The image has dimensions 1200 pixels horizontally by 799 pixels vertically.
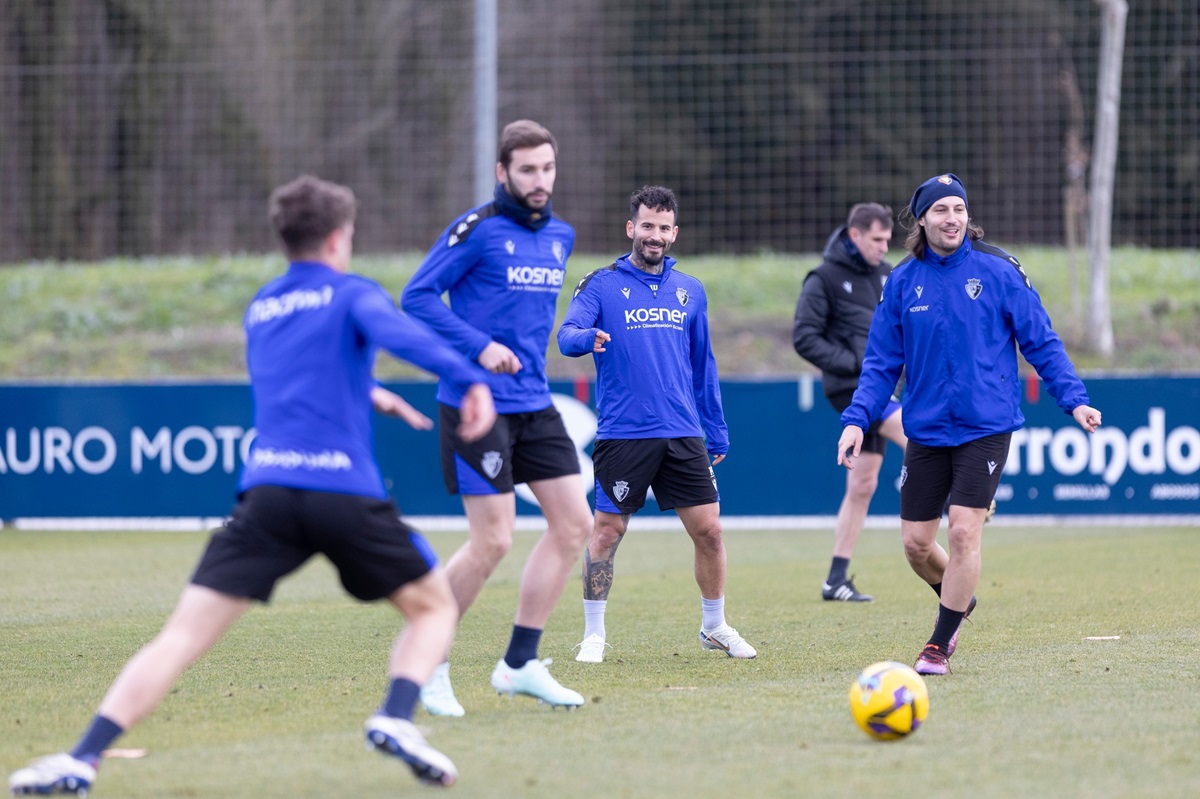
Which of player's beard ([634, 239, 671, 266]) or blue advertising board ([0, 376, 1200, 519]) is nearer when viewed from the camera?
player's beard ([634, 239, 671, 266])

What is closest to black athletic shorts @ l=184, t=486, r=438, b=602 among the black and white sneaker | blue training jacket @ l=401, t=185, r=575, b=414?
blue training jacket @ l=401, t=185, r=575, b=414

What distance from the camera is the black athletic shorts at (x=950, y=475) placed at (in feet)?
21.7

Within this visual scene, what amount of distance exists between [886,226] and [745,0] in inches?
680

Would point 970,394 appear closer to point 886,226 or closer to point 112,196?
point 886,226

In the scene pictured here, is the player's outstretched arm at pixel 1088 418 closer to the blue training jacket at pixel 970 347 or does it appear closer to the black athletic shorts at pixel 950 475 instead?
the blue training jacket at pixel 970 347

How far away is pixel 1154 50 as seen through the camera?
19.8 meters

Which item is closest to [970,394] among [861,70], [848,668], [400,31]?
[848,668]

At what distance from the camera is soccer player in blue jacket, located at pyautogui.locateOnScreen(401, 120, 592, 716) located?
5.73m

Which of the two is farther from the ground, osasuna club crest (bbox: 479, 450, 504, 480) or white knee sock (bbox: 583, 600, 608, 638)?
osasuna club crest (bbox: 479, 450, 504, 480)

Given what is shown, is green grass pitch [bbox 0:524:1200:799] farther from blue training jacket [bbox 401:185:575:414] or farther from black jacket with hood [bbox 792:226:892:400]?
black jacket with hood [bbox 792:226:892:400]

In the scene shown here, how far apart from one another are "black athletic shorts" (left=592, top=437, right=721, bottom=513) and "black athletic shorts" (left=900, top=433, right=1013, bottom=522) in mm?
894

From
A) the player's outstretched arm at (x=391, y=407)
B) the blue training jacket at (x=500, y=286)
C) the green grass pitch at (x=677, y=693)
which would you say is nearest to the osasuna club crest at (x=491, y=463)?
the blue training jacket at (x=500, y=286)

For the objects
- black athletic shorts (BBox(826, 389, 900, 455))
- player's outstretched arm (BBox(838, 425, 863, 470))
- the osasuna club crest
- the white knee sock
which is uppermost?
the osasuna club crest

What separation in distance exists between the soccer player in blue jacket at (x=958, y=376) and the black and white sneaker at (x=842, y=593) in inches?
98.0
